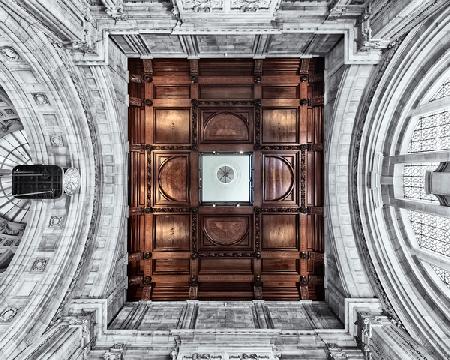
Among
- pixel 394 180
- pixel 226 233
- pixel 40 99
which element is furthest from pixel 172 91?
pixel 394 180

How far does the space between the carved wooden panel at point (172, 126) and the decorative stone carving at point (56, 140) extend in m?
3.40

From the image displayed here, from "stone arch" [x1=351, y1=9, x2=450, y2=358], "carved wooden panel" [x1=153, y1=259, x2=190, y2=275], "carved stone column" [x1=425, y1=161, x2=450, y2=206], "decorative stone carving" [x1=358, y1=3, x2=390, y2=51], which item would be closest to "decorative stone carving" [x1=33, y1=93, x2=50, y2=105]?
"carved wooden panel" [x1=153, y1=259, x2=190, y2=275]

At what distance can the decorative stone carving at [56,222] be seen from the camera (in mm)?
10523

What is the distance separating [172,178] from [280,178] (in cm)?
395

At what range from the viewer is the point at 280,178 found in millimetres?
12945

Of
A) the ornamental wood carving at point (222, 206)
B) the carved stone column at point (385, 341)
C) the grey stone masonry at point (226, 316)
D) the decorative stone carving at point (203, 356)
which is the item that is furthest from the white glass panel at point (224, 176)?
the carved stone column at point (385, 341)

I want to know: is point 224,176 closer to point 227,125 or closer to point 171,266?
point 227,125

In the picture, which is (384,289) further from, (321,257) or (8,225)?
(8,225)

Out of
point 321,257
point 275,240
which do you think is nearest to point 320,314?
point 321,257

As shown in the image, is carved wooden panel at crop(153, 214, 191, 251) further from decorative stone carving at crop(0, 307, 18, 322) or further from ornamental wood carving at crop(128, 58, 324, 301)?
decorative stone carving at crop(0, 307, 18, 322)

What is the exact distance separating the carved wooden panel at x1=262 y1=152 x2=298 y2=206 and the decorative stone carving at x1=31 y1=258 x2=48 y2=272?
7.38 meters

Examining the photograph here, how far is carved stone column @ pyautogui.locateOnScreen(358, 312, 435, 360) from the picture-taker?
322 inches

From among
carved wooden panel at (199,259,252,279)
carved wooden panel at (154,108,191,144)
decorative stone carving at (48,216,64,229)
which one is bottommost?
carved wooden panel at (199,259,252,279)

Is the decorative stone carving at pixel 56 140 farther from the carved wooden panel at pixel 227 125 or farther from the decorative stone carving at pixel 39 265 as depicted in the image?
the carved wooden panel at pixel 227 125
